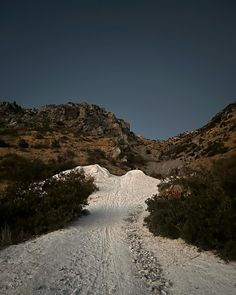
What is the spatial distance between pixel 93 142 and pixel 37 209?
152ft

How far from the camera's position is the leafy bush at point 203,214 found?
8681 mm

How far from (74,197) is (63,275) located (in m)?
6.15

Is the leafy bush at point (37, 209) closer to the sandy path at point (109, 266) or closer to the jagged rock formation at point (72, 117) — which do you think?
the sandy path at point (109, 266)

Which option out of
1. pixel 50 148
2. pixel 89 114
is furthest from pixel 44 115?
pixel 50 148

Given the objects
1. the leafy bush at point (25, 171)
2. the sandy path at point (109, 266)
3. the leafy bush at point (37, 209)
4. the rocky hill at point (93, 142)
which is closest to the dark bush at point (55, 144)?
the rocky hill at point (93, 142)

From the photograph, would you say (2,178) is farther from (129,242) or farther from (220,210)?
(220,210)

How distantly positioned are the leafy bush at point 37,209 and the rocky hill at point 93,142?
81.9ft

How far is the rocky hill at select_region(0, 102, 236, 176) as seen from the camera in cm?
4187

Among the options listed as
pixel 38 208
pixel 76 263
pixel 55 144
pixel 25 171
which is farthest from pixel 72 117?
pixel 76 263

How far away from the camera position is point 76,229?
36.6 feet

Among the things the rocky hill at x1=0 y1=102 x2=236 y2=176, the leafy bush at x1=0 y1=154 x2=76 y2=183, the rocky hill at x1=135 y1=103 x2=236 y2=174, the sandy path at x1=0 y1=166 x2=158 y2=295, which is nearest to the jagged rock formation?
the rocky hill at x1=0 y1=102 x2=236 y2=176

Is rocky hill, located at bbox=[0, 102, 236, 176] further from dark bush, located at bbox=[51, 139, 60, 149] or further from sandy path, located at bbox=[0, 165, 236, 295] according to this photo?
sandy path, located at bbox=[0, 165, 236, 295]

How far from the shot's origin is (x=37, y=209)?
1180 centimetres

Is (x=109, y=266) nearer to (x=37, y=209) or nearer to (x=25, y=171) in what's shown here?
(x=37, y=209)
